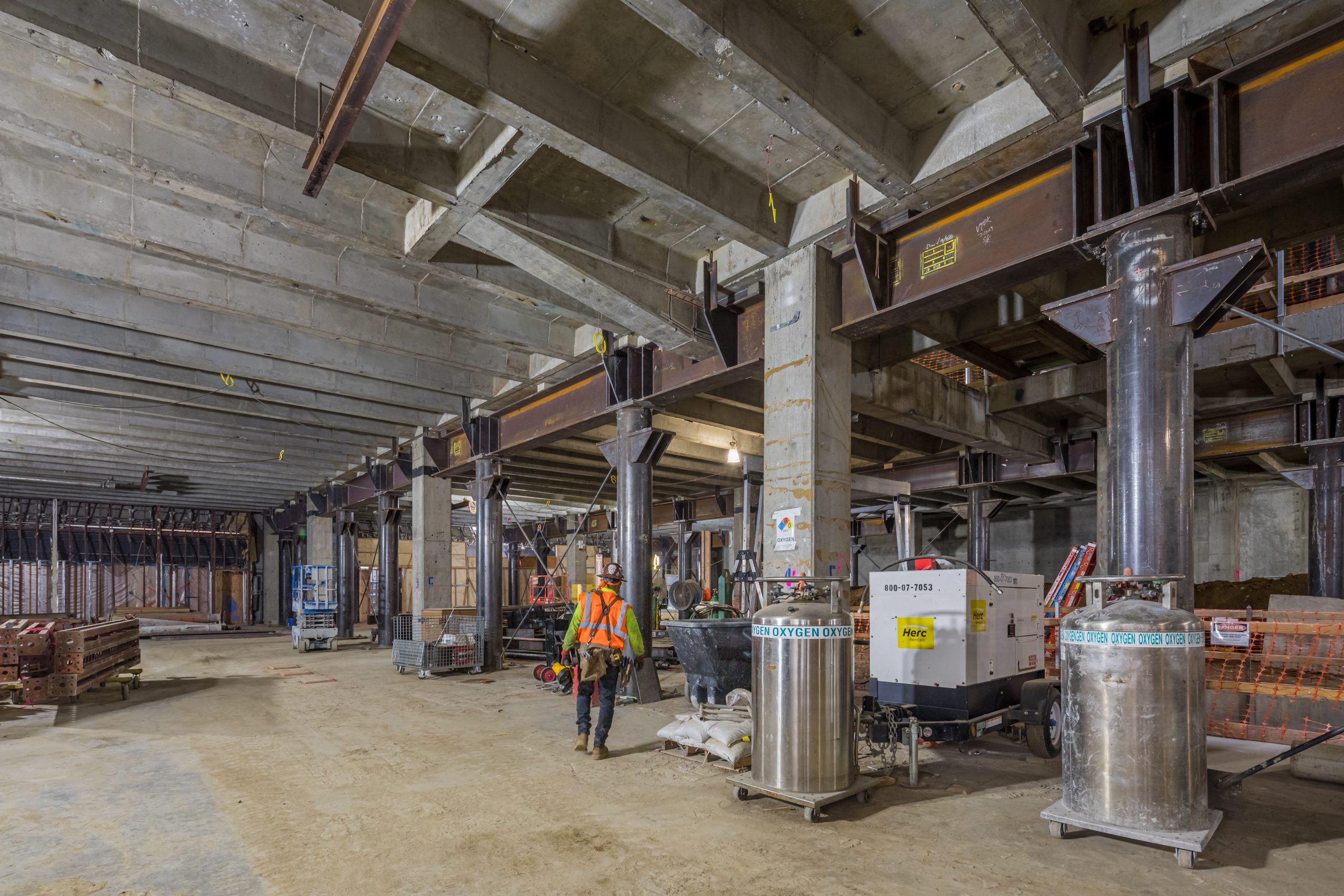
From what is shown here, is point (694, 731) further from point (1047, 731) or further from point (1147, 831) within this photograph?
point (1147, 831)

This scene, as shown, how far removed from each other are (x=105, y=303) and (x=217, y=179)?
4.64 m

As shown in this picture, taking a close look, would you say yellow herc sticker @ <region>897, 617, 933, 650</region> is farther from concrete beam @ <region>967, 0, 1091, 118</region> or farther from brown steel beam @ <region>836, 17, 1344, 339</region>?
concrete beam @ <region>967, 0, 1091, 118</region>

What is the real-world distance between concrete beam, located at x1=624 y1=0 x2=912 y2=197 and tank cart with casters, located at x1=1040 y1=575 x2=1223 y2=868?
3.85 metres

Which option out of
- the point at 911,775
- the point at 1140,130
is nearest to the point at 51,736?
the point at 911,775

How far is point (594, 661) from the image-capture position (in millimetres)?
7348

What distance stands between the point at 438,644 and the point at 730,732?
8234mm

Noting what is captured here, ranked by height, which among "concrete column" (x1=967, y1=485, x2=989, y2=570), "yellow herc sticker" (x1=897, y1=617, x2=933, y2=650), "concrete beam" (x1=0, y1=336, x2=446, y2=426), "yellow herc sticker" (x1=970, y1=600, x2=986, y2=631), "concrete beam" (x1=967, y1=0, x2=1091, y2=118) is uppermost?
"concrete beam" (x1=967, y1=0, x2=1091, y2=118)

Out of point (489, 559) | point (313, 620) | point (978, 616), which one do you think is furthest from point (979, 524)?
point (313, 620)

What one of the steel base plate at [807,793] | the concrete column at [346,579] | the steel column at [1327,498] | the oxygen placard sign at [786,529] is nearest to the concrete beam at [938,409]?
the oxygen placard sign at [786,529]

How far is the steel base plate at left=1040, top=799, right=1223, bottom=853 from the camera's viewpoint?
14.3 ft

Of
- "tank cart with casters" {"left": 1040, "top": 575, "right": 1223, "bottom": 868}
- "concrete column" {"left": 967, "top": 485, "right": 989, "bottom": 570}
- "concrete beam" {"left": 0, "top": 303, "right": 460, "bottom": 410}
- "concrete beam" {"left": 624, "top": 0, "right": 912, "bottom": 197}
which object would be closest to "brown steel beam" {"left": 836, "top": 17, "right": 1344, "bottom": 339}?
"concrete beam" {"left": 624, "top": 0, "right": 912, "bottom": 197}

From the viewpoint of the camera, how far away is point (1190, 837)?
4.37 meters

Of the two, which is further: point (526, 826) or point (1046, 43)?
point (526, 826)

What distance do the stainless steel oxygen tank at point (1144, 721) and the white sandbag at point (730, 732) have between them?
2.89 metres
